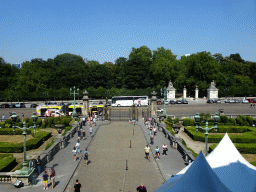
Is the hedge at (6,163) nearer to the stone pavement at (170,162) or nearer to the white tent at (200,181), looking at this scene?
the stone pavement at (170,162)

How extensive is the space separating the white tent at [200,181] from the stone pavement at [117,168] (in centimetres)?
564

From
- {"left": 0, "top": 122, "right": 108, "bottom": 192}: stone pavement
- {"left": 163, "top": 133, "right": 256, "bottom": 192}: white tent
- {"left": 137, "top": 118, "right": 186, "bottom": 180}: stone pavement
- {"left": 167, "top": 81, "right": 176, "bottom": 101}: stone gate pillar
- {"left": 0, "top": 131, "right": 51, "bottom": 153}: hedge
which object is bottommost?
{"left": 0, "top": 122, "right": 108, "bottom": 192}: stone pavement

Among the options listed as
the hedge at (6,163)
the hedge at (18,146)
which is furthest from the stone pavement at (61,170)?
the hedge at (18,146)

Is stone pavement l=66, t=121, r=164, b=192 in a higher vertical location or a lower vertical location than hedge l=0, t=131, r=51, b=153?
lower

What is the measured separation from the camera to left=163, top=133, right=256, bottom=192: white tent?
1084cm

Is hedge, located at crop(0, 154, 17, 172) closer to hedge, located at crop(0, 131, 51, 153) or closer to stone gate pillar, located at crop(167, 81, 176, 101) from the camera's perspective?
hedge, located at crop(0, 131, 51, 153)

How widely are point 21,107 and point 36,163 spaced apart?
156 ft

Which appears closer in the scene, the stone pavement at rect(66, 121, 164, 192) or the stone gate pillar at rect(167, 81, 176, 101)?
the stone pavement at rect(66, 121, 164, 192)

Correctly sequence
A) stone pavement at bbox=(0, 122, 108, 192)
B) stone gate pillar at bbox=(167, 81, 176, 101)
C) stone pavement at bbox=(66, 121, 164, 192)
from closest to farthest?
1. stone pavement at bbox=(0, 122, 108, 192)
2. stone pavement at bbox=(66, 121, 164, 192)
3. stone gate pillar at bbox=(167, 81, 176, 101)

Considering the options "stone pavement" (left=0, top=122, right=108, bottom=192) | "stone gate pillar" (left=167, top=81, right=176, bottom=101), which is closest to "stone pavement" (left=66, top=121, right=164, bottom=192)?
"stone pavement" (left=0, top=122, right=108, bottom=192)

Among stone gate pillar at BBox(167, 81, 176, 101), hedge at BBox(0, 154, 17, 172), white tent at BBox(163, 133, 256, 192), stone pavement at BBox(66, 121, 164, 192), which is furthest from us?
stone gate pillar at BBox(167, 81, 176, 101)

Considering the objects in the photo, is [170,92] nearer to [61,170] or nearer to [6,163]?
[61,170]

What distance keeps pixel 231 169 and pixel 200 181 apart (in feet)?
12.1

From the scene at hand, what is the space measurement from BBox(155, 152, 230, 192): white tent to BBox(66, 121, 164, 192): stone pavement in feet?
18.5
